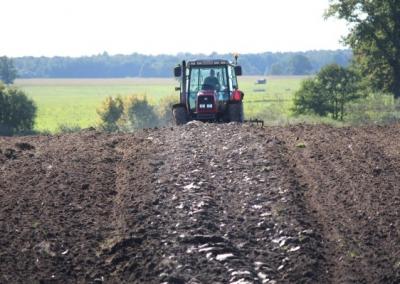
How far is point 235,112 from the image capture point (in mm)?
20828

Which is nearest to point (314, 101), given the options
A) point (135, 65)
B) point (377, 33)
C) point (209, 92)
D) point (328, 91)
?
point (328, 91)

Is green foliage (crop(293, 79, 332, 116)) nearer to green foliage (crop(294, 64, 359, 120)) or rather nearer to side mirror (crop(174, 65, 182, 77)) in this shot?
green foliage (crop(294, 64, 359, 120))

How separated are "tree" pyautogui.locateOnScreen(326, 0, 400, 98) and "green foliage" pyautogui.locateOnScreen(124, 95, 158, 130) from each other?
47.7 ft

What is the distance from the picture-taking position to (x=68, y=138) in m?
18.0

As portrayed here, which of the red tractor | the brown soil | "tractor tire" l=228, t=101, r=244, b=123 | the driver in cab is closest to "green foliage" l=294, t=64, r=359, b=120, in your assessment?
the red tractor

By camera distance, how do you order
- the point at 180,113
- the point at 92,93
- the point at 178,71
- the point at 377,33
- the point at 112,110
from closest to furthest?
1. the point at 178,71
2. the point at 180,113
3. the point at 377,33
4. the point at 112,110
5. the point at 92,93

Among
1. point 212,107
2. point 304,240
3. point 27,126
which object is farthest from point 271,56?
point 304,240

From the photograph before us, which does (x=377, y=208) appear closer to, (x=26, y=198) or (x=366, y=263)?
(x=366, y=263)

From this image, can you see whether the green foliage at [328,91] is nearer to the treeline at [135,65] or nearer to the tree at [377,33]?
the tree at [377,33]

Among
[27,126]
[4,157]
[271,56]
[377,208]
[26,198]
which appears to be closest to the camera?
[377,208]

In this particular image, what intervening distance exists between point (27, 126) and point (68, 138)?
29.7m

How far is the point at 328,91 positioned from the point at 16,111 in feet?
63.4

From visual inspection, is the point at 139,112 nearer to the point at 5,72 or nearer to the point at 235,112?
the point at 235,112

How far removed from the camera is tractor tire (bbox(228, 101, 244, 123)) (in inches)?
816
